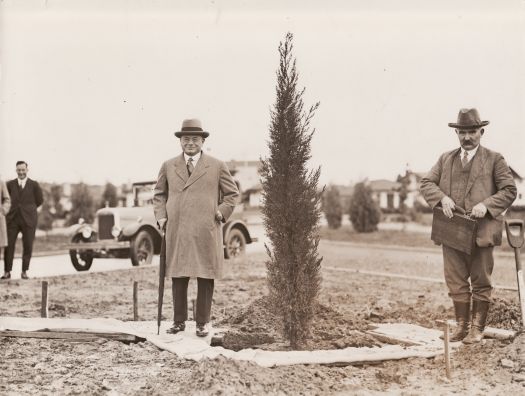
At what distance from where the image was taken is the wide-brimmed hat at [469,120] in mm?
5871

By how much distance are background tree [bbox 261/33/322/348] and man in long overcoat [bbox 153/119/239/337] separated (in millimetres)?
611

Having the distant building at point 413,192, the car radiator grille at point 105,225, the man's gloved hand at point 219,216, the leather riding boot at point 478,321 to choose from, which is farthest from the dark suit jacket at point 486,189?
the distant building at point 413,192

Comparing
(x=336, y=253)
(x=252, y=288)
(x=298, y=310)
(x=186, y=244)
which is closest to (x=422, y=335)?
(x=298, y=310)

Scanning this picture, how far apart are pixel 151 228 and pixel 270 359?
9.43m

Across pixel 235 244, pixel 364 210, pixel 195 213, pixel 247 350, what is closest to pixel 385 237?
pixel 364 210

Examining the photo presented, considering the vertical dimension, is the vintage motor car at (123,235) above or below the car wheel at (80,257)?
above

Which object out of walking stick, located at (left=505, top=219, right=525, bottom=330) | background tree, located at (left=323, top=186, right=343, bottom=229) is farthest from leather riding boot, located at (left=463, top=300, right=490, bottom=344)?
background tree, located at (left=323, top=186, right=343, bottom=229)

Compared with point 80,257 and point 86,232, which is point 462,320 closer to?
point 86,232

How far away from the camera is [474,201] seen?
5.88 meters

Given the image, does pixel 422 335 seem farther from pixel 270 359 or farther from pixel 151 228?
pixel 151 228

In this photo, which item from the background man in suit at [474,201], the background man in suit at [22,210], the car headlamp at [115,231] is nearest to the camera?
the background man in suit at [474,201]

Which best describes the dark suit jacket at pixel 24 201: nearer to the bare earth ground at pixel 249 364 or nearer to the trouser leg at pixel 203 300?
the bare earth ground at pixel 249 364

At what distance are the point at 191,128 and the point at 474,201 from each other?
2.84m

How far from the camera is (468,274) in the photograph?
6023mm
